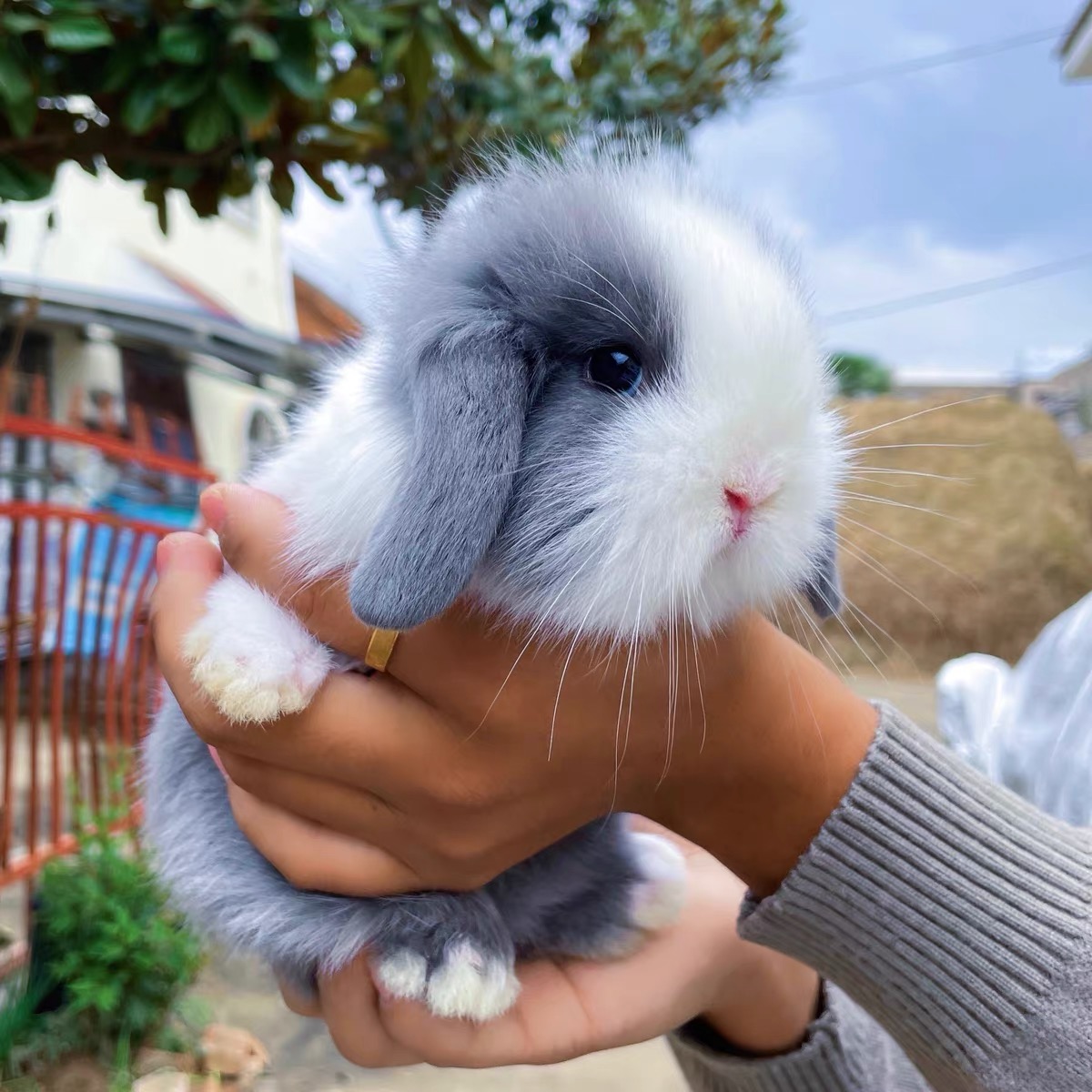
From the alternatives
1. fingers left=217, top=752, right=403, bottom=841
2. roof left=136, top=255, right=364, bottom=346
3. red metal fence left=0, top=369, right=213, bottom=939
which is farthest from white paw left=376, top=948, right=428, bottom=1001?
red metal fence left=0, top=369, right=213, bottom=939

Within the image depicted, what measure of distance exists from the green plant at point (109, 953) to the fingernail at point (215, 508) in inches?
69.7

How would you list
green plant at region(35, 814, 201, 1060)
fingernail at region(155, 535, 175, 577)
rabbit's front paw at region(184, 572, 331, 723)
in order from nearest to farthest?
rabbit's front paw at region(184, 572, 331, 723) < fingernail at region(155, 535, 175, 577) < green plant at region(35, 814, 201, 1060)

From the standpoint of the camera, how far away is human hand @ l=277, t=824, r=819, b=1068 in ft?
3.15

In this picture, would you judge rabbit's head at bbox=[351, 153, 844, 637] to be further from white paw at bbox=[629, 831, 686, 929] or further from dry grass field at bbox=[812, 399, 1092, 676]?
dry grass field at bbox=[812, 399, 1092, 676]

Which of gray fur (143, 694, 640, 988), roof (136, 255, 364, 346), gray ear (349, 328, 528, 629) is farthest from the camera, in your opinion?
roof (136, 255, 364, 346)

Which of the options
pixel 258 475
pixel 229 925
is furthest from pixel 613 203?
pixel 229 925

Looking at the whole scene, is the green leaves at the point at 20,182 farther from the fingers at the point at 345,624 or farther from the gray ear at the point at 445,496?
the gray ear at the point at 445,496

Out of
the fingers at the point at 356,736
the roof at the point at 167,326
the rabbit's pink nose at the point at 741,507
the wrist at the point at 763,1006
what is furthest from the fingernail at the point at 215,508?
the roof at the point at 167,326

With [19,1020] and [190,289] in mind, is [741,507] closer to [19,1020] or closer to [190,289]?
[19,1020]

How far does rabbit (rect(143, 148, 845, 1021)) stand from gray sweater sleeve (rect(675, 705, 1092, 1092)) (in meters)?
0.22

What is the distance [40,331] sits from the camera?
6.04m

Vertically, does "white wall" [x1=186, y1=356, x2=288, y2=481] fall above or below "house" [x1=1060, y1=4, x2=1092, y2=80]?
below

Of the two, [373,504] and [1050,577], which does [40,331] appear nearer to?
[373,504]

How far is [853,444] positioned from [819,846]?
0.44m
